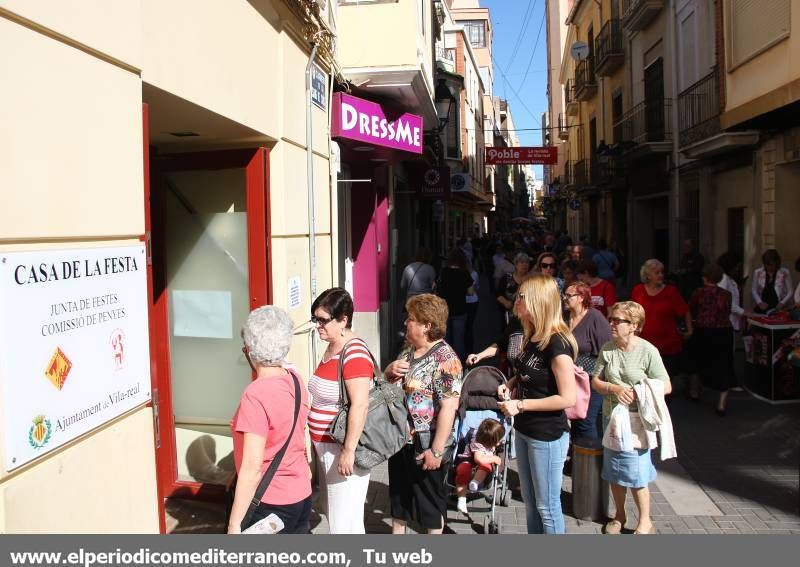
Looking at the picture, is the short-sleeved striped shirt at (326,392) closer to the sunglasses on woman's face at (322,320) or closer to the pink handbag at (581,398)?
the sunglasses on woman's face at (322,320)

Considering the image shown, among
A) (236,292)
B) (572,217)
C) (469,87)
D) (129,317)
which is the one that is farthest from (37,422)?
(572,217)

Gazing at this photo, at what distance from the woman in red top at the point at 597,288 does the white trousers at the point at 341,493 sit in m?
3.77

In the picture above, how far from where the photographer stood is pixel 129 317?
309 centimetres

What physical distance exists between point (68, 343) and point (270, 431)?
0.93 metres

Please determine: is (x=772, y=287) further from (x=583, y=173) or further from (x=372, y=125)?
(x=583, y=173)

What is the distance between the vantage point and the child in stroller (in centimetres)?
461

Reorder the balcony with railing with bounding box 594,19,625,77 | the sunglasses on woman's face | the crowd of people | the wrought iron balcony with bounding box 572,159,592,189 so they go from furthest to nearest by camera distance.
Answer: the wrought iron balcony with bounding box 572,159,592,189 < the balcony with railing with bounding box 594,19,625,77 < the sunglasses on woman's face < the crowd of people

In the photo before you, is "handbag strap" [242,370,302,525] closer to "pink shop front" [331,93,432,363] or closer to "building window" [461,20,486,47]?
"pink shop front" [331,93,432,363]

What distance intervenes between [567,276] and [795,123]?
5812mm

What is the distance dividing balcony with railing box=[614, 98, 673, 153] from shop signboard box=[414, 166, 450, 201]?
18.3 feet

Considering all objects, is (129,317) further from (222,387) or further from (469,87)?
(469,87)

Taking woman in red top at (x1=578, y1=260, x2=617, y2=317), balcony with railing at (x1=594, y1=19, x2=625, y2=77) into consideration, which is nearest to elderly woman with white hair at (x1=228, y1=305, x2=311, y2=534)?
woman in red top at (x1=578, y1=260, x2=617, y2=317)

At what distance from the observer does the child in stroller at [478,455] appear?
4609mm
